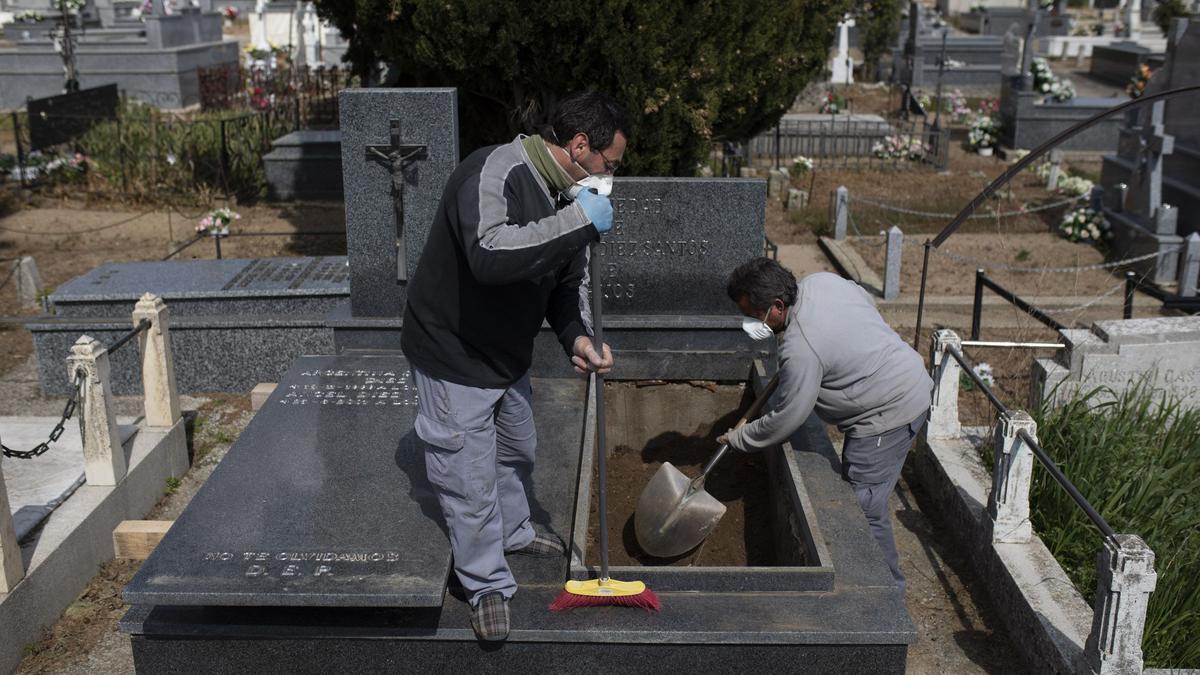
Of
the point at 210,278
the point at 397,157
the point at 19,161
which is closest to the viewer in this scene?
the point at 397,157

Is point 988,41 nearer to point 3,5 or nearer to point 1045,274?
point 1045,274

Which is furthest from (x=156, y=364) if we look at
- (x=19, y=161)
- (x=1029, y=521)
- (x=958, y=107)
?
(x=958, y=107)

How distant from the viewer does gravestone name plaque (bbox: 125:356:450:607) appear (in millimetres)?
3777

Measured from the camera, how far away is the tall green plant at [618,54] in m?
7.77

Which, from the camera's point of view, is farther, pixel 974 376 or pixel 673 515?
pixel 974 376

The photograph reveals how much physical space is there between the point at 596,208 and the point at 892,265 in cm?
677

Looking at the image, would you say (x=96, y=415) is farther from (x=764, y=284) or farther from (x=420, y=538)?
(x=764, y=284)

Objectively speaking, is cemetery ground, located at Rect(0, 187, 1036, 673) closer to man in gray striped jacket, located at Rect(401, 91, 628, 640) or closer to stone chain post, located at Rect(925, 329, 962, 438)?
stone chain post, located at Rect(925, 329, 962, 438)

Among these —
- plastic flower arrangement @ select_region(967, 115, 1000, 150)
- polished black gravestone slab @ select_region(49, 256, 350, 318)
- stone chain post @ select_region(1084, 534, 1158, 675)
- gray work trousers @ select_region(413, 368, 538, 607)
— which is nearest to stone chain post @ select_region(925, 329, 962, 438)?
stone chain post @ select_region(1084, 534, 1158, 675)

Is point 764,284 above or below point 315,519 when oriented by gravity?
above

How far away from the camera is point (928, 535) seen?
18.8 feet

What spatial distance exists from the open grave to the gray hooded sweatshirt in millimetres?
359

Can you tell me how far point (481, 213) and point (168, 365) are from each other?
359cm

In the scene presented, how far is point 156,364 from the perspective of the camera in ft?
20.4
